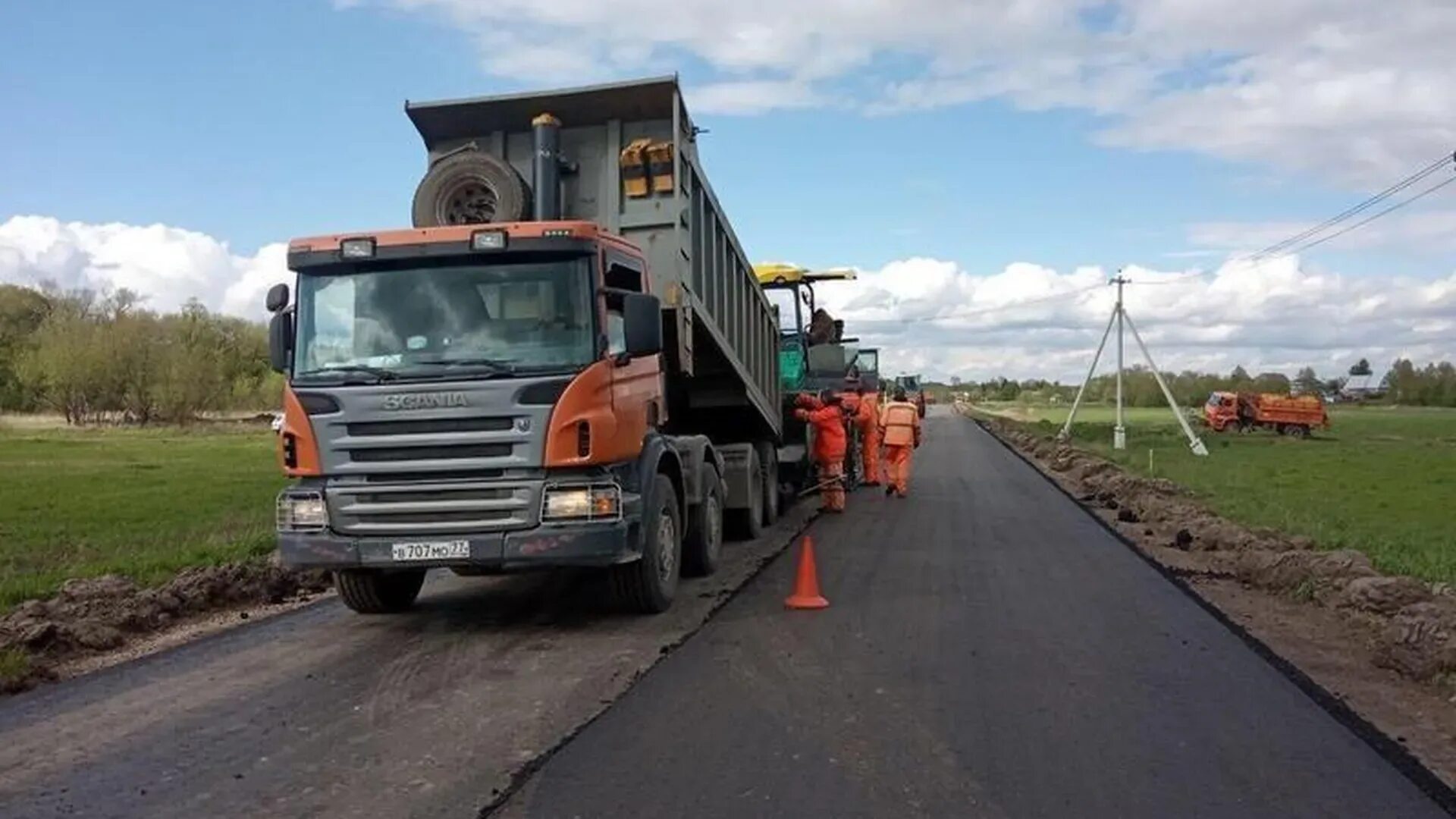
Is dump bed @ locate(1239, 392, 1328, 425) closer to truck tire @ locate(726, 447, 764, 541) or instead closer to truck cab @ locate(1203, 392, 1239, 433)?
truck cab @ locate(1203, 392, 1239, 433)

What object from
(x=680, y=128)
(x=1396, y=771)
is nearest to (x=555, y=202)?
(x=680, y=128)

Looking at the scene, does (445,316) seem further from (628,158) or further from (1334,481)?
(1334,481)

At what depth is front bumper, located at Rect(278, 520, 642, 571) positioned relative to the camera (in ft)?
26.7

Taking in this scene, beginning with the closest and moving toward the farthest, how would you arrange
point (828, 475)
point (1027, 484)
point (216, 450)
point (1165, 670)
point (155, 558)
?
point (1165, 670) < point (155, 558) < point (828, 475) < point (1027, 484) < point (216, 450)

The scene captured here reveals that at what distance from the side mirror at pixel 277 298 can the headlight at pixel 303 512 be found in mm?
1235

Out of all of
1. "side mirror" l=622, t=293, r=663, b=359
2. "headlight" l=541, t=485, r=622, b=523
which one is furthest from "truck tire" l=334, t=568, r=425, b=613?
"side mirror" l=622, t=293, r=663, b=359

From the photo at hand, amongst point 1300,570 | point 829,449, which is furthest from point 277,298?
point 829,449

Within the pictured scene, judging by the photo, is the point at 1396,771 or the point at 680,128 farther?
the point at 680,128

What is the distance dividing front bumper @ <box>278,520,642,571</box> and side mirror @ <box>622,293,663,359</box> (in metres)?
1.16

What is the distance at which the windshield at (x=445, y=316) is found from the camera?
8297 mm

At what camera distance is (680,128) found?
416 inches

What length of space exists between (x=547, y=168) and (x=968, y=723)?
6.04 m

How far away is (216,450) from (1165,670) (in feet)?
125

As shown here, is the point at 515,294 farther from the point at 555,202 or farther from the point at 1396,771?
the point at 1396,771
